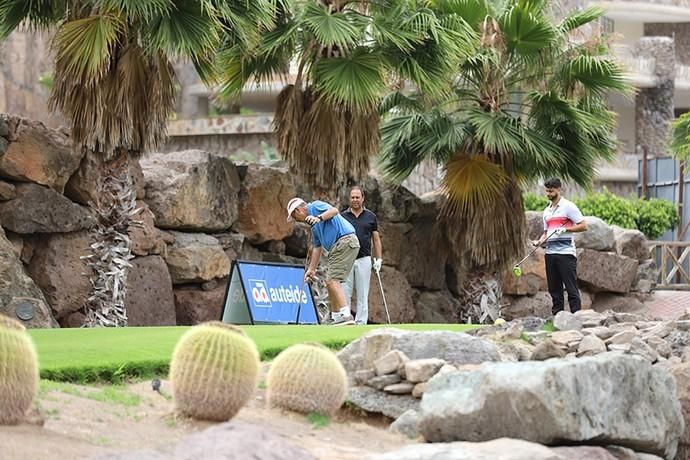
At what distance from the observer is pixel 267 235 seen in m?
21.3

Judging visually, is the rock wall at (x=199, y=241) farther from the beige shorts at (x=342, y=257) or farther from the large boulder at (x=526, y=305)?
the beige shorts at (x=342, y=257)

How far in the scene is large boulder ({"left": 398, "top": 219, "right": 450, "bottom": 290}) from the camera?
2350 centimetres

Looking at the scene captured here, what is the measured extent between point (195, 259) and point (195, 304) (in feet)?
2.09

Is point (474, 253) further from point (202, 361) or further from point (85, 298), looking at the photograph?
point (202, 361)

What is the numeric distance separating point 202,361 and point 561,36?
14.4 m

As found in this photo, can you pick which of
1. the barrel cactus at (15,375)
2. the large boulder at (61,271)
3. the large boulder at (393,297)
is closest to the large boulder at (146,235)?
the large boulder at (61,271)

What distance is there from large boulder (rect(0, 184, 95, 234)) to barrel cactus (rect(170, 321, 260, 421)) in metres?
9.65

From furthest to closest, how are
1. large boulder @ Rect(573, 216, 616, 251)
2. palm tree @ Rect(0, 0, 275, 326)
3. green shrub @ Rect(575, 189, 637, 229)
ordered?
green shrub @ Rect(575, 189, 637, 229) → large boulder @ Rect(573, 216, 616, 251) → palm tree @ Rect(0, 0, 275, 326)

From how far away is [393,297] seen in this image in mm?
22844

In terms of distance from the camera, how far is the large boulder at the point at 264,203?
21.0m

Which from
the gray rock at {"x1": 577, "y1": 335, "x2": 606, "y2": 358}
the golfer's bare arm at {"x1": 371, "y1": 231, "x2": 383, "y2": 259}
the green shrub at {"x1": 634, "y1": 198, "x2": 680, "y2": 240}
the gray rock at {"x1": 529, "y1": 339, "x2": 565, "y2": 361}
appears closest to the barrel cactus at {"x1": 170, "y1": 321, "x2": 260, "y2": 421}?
the gray rock at {"x1": 529, "y1": 339, "x2": 565, "y2": 361}

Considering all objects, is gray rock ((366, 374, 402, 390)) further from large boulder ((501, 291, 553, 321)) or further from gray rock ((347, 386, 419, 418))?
large boulder ((501, 291, 553, 321))

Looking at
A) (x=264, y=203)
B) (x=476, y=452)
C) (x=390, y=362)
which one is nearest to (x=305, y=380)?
(x=390, y=362)

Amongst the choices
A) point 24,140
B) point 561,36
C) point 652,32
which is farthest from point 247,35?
point 652,32
